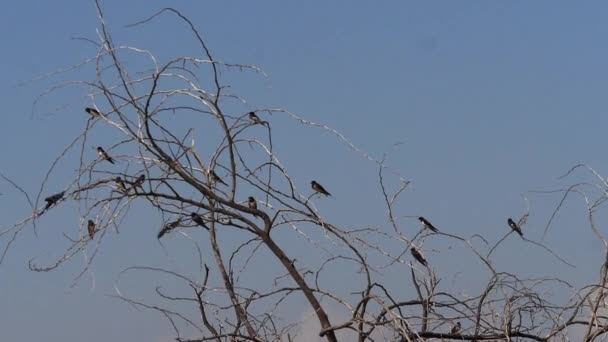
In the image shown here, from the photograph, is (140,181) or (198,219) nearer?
(140,181)

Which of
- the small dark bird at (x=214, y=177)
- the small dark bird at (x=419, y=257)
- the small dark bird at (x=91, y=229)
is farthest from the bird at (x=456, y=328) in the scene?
the small dark bird at (x=91, y=229)

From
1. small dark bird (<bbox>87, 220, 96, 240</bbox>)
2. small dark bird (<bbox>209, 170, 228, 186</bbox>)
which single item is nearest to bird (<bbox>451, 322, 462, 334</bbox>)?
small dark bird (<bbox>209, 170, 228, 186</bbox>)

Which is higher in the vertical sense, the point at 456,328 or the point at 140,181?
the point at 140,181

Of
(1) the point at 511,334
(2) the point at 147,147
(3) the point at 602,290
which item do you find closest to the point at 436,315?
(1) the point at 511,334

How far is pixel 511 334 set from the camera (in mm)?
6359

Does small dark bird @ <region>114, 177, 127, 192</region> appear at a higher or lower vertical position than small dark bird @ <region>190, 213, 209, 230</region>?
lower

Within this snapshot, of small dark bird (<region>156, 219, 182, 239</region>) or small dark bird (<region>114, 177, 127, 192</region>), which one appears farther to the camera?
small dark bird (<region>156, 219, 182, 239</region>)

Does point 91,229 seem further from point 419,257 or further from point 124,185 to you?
point 419,257

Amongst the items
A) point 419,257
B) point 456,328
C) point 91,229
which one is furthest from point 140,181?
point 456,328

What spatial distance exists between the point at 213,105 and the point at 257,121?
27 cm

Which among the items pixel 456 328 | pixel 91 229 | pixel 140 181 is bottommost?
pixel 456 328

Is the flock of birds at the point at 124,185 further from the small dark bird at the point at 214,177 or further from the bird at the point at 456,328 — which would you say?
the bird at the point at 456,328

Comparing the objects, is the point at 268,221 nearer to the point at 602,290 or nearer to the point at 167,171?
the point at 167,171

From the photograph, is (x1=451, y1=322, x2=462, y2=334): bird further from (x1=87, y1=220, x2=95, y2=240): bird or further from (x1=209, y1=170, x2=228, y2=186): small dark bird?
(x1=87, y1=220, x2=95, y2=240): bird
